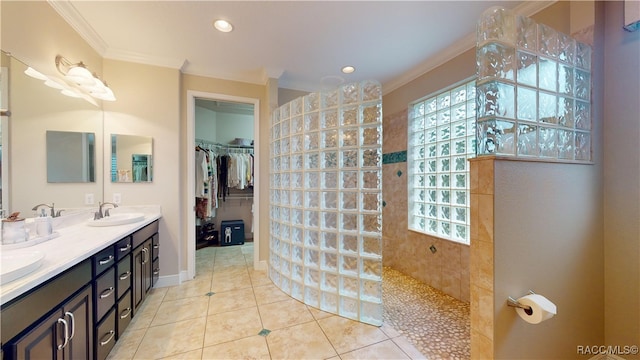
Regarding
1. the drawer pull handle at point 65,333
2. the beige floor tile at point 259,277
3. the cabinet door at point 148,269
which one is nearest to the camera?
the drawer pull handle at point 65,333

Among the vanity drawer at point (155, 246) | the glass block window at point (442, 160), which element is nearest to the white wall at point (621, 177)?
the glass block window at point (442, 160)

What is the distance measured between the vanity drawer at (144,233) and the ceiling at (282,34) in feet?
5.75

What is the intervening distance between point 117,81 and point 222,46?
120 cm

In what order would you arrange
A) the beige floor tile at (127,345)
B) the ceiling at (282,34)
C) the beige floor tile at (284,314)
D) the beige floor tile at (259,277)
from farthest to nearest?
the beige floor tile at (259,277), the beige floor tile at (284,314), the ceiling at (282,34), the beige floor tile at (127,345)

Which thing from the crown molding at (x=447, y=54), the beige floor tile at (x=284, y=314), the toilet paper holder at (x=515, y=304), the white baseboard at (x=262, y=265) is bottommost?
the beige floor tile at (x=284, y=314)

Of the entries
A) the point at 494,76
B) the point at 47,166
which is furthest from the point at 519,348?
the point at 47,166

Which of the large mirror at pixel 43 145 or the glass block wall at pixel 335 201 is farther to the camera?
the glass block wall at pixel 335 201

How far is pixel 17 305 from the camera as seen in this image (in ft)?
2.62

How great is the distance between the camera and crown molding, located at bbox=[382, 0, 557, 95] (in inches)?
67.6

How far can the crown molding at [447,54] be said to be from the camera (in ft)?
5.63

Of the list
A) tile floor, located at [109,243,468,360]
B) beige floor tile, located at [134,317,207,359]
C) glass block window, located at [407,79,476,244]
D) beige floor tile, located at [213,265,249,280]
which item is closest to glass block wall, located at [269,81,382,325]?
tile floor, located at [109,243,468,360]

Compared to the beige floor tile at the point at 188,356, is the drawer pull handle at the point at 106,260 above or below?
above

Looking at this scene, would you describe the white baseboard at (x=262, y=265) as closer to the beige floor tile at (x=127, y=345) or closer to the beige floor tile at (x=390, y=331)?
the beige floor tile at (x=127, y=345)

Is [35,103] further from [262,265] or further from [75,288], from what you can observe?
[262,265]
